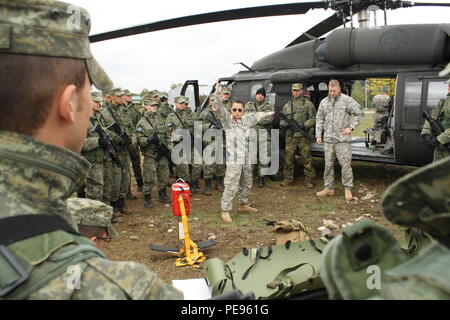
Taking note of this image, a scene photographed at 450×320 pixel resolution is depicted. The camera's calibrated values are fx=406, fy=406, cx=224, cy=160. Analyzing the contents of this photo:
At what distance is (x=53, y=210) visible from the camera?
928 mm

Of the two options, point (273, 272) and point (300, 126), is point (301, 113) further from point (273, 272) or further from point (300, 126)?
point (273, 272)

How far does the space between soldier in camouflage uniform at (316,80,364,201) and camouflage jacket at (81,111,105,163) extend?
3499 mm

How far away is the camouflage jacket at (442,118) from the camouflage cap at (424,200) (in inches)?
206

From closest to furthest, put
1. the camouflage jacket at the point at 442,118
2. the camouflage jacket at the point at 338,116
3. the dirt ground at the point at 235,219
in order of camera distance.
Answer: the dirt ground at the point at 235,219
the camouflage jacket at the point at 442,118
the camouflage jacket at the point at 338,116

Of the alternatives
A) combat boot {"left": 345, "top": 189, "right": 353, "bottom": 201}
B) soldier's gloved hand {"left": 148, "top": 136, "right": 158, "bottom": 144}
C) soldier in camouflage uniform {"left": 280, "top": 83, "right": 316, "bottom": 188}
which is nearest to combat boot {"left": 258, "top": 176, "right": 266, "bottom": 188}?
soldier in camouflage uniform {"left": 280, "top": 83, "right": 316, "bottom": 188}

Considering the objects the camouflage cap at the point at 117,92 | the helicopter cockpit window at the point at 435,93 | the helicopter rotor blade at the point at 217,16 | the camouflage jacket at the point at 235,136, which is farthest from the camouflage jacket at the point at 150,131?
the helicopter cockpit window at the point at 435,93

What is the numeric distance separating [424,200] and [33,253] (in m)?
0.72

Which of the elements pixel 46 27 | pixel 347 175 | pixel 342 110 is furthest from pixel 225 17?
pixel 46 27

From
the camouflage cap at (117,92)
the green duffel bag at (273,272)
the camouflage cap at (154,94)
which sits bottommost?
the green duffel bag at (273,272)

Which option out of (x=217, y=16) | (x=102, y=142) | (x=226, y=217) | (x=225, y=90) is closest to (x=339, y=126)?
(x=226, y=217)

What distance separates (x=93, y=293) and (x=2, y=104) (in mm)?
449

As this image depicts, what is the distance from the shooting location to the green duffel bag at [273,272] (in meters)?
2.49

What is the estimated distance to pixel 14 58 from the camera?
0.87 m

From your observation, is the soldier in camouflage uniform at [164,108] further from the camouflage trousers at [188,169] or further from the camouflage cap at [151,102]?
the camouflage trousers at [188,169]
